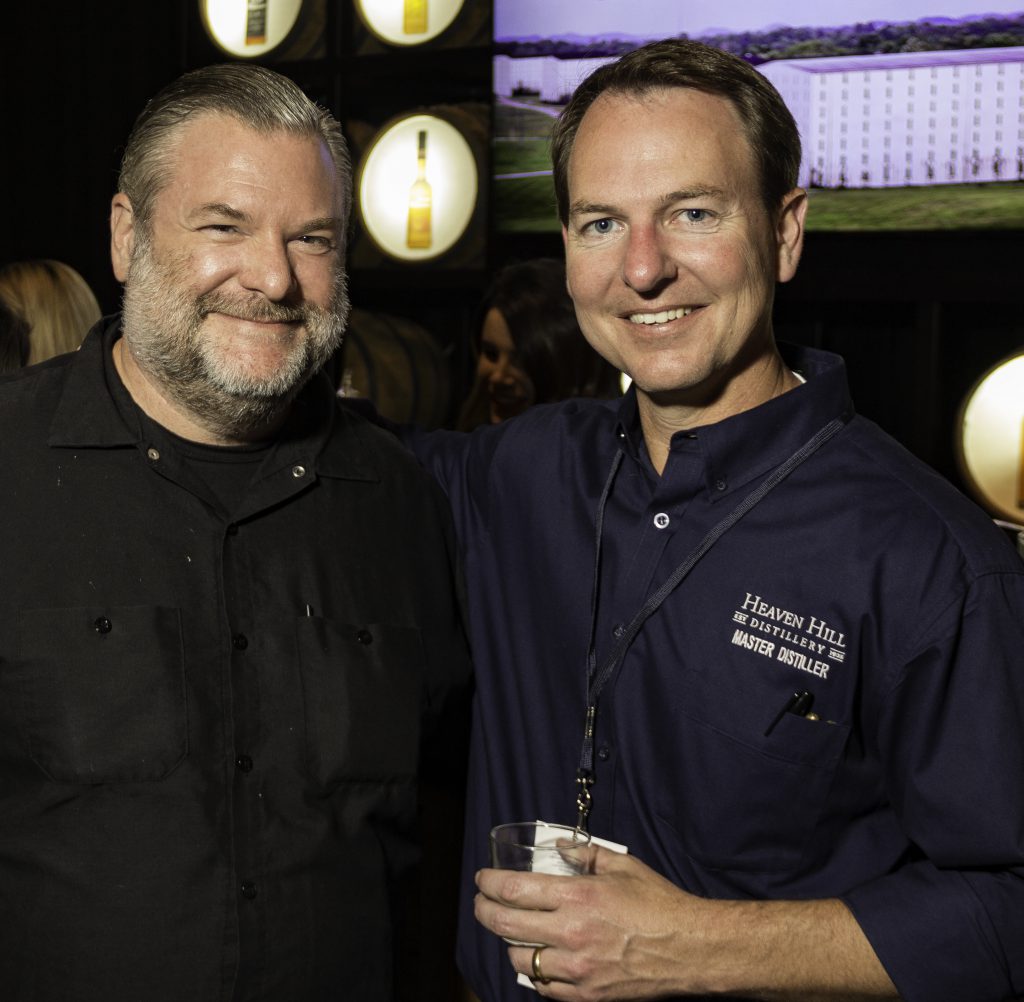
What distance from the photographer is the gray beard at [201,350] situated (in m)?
1.83

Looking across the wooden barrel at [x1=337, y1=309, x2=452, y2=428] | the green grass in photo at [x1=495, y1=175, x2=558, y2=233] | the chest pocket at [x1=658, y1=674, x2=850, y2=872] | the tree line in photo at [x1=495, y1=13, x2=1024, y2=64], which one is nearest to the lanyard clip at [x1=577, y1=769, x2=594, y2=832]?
the chest pocket at [x1=658, y1=674, x2=850, y2=872]

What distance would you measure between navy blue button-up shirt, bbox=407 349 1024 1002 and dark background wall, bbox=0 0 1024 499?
8.59ft

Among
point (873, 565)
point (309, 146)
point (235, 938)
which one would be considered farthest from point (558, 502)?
point (235, 938)

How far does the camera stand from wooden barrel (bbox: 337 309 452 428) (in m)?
5.18

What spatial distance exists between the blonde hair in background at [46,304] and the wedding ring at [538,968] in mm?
2612

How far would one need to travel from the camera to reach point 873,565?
1649mm

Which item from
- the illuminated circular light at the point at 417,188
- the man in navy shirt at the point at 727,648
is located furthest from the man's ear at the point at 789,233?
the illuminated circular light at the point at 417,188

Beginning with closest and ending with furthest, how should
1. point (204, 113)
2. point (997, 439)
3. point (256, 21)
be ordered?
point (204, 113) → point (997, 439) → point (256, 21)

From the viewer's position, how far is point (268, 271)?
1.82 m

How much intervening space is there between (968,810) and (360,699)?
2.62ft

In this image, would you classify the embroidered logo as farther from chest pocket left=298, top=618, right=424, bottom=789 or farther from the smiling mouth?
chest pocket left=298, top=618, right=424, bottom=789

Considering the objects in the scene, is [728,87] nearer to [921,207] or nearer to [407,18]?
[921,207]

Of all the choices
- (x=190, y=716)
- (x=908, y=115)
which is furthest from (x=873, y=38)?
(x=190, y=716)

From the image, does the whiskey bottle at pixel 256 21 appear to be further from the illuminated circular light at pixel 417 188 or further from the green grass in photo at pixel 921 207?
the green grass in photo at pixel 921 207
